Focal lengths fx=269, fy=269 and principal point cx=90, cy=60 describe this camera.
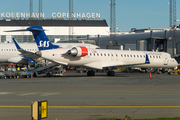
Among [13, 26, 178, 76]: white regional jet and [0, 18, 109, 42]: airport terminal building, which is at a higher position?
[0, 18, 109, 42]: airport terminal building

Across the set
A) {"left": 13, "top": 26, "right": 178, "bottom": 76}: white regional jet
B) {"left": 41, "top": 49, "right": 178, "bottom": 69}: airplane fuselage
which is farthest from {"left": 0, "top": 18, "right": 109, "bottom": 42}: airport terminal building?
{"left": 13, "top": 26, "right": 178, "bottom": 76}: white regional jet

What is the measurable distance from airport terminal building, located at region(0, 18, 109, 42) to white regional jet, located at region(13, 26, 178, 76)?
65399 millimetres

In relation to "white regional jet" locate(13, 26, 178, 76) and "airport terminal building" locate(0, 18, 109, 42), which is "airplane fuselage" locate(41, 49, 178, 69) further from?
"airport terminal building" locate(0, 18, 109, 42)

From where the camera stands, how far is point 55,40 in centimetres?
10325

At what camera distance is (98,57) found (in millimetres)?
36250

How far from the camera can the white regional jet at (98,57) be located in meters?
33.7

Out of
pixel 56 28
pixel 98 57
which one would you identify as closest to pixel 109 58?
pixel 98 57

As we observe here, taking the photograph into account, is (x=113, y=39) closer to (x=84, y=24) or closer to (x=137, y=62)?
(x=84, y=24)

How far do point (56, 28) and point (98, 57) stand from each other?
72.8m

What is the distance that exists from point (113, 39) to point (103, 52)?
2166 inches

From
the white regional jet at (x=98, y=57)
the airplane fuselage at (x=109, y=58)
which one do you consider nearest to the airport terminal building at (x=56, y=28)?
the airplane fuselage at (x=109, y=58)

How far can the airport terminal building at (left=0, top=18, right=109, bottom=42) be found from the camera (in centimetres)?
10538

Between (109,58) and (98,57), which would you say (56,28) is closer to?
(109,58)

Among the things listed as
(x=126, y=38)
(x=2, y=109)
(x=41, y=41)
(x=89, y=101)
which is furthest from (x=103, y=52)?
(x=126, y=38)
